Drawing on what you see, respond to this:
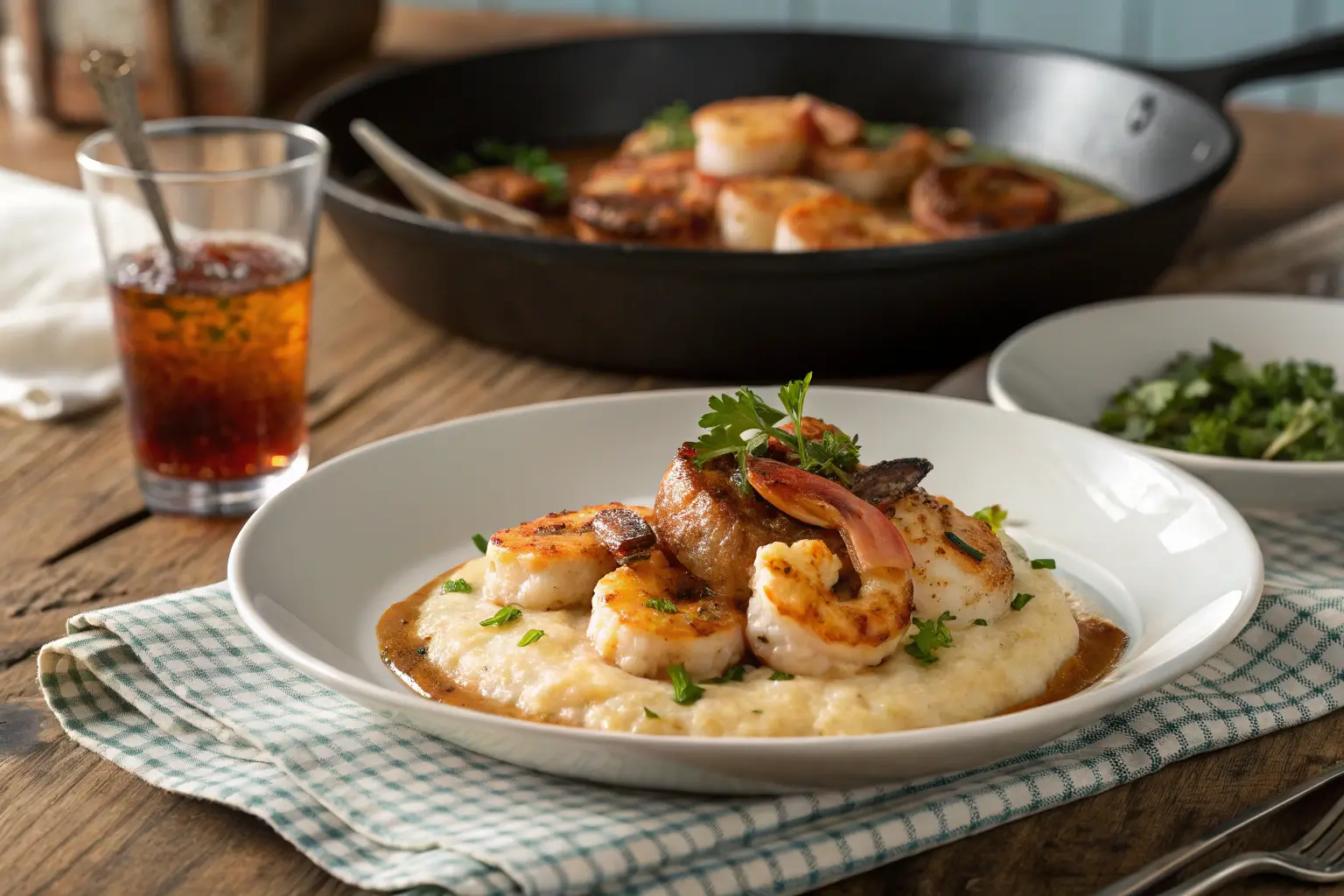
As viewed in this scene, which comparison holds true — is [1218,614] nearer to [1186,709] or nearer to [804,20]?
[1186,709]

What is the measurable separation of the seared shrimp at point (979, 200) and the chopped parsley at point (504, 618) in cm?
159

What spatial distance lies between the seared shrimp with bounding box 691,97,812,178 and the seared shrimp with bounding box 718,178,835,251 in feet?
0.66

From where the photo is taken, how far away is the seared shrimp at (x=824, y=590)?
160 centimetres

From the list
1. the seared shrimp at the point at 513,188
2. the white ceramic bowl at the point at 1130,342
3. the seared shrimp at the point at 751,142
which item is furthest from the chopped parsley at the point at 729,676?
the seared shrimp at the point at 751,142

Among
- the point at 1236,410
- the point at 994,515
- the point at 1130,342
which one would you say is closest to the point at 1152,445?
the point at 1236,410

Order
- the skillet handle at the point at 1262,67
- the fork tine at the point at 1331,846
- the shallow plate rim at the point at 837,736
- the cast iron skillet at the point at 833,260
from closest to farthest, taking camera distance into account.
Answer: the shallow plate rim at the point at 837,736
the fork tine at the point at 1331,846
the cast iron skillet at the point at 833,260
the skillet handle at the point at 1262,67

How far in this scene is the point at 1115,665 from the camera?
5.89 ft

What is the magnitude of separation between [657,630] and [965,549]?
15.4 inches

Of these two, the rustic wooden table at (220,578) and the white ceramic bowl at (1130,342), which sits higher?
the white ceramic bowl at (1130,342)

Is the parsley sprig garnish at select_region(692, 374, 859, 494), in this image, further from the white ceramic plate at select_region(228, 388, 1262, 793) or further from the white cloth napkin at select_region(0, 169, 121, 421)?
the white cloth napkin at select_region(0, 169, 121, 421)

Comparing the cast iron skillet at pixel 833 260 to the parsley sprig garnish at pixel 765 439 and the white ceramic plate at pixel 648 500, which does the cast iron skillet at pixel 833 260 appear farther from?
the parsley sprig garnish at pixel 765 439

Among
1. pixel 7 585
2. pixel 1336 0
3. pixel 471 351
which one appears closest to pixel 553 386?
pixel 471 351

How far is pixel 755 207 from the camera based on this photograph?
3.08 m

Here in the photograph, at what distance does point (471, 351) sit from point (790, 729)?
1.73m
